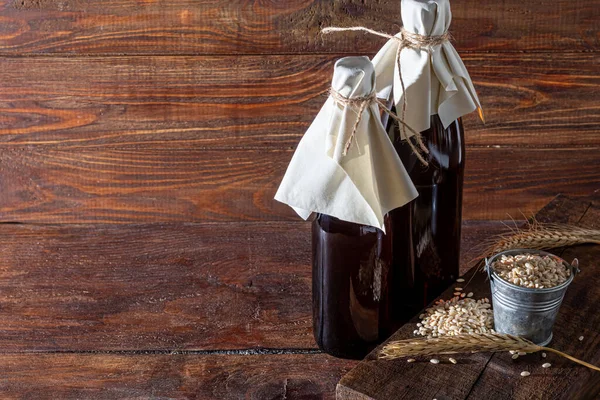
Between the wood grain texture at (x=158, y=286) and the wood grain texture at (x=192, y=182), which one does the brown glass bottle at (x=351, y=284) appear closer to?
the wood grain texture at (x=158, y=286)

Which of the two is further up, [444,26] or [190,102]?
[444,26]

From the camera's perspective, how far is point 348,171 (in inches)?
32.4

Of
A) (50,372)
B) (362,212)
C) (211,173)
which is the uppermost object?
(362,212)

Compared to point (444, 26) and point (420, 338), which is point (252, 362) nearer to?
point (420, 338)

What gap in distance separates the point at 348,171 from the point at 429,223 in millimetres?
233

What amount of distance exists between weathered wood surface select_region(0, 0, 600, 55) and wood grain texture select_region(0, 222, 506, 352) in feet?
1.13

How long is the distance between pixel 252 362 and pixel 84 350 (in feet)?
0.77

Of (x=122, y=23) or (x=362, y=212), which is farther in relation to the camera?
(x=122, y=23)

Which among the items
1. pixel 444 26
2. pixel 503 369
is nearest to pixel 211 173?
pixel 444 26

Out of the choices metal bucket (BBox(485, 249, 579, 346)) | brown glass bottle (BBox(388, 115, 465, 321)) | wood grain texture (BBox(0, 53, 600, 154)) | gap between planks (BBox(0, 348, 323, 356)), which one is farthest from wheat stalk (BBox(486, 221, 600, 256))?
wood grain texture (BBox(0, 53, 600, 154))

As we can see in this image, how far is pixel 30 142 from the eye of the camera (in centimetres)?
153

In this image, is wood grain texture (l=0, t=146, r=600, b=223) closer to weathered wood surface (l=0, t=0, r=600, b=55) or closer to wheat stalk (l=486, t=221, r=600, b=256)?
weathered wood surface (l=0, t=0, r=600, b=55)

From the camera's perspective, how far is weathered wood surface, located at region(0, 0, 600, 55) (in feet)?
4.56

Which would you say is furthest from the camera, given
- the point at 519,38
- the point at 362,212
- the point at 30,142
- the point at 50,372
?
the point at 30,142
